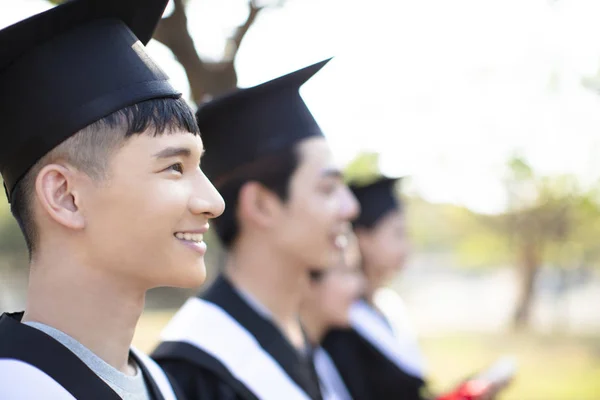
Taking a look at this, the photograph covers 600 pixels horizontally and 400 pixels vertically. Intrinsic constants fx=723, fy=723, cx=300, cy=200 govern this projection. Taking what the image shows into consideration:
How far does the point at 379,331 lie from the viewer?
431 centimetres

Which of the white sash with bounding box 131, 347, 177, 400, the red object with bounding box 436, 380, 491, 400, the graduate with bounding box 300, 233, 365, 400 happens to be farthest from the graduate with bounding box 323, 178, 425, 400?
the white sash with bounding box 131, 347, 177, 400

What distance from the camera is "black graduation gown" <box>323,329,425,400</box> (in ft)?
13.2

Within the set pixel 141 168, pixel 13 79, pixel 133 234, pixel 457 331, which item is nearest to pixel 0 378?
pixel 133 234

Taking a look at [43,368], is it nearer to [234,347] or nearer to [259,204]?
[234,347]

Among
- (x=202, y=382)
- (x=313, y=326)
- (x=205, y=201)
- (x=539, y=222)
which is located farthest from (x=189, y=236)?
(x=539, y=222)

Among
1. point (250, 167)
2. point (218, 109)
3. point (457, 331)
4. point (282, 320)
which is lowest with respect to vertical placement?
point (457, 331)

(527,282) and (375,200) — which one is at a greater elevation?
(375,200)

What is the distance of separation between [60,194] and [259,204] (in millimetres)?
1208

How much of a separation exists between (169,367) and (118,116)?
109cm

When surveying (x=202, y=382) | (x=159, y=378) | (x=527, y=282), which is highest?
(x=159, y=378)

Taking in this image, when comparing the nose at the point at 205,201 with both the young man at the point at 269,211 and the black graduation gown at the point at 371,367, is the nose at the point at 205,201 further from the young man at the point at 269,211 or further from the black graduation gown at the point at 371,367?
the black graduation gown at the point at 371,367

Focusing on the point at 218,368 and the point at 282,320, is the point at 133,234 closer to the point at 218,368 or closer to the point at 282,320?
the point at 218,368

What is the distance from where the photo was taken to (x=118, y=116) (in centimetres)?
155

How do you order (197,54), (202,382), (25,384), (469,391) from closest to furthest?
1. (25,384)
2. (202,382)
3. (469,391)
4. (197,54)
